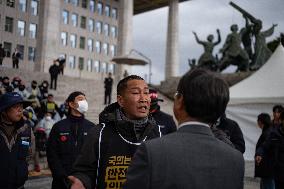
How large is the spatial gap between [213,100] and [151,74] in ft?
120

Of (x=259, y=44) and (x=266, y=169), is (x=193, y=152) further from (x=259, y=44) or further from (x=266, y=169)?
(x=259, y=44)

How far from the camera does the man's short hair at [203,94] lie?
169cm

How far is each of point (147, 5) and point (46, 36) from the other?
24.2 meters

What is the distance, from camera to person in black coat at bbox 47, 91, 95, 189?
173 inches

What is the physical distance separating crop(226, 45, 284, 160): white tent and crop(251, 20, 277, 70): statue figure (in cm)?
1296

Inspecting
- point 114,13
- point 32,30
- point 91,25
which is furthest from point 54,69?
point 114,13

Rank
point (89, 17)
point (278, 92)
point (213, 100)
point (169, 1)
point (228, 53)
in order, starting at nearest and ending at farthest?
1. point (213, 100)
2. point (278, 92)
3. point (228, 53)
4. point (169, 1)
5. point (89, 17)

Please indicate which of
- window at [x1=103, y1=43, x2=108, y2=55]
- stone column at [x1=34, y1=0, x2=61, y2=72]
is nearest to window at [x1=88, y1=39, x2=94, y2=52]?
window at [x1=103, y1=43, x2=108, y2=55]

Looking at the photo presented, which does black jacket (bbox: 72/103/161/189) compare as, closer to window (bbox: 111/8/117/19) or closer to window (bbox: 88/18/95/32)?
window (bbox: 88/18/95/32)

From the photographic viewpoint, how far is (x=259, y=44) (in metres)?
23.7

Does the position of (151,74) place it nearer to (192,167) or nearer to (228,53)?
(228,53)

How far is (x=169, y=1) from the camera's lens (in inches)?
1927

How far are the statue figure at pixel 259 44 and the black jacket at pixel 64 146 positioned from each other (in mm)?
19667

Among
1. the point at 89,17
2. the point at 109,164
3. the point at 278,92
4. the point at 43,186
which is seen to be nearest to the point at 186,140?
the point at 109,164
